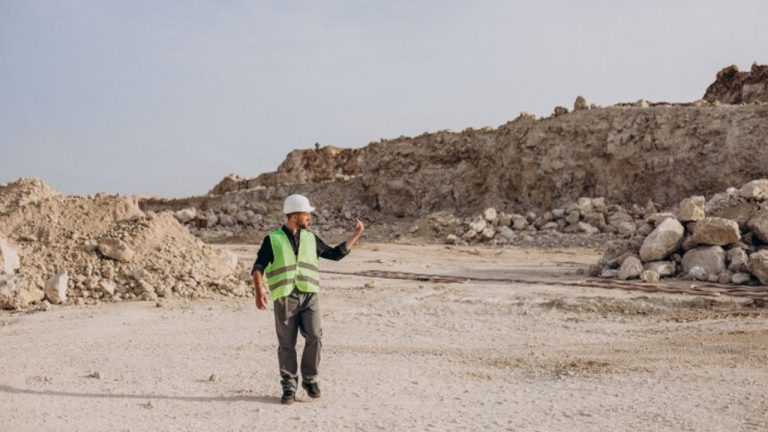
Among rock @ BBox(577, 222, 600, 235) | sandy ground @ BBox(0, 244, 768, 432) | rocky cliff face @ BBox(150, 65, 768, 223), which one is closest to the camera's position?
sandy ground @ BBox(0, 244, 768, 432)

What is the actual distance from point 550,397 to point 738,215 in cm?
891

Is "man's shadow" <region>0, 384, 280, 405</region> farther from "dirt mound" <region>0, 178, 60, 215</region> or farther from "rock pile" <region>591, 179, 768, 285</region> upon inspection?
"rock pile" <region>591, 179, 768, 285</region>

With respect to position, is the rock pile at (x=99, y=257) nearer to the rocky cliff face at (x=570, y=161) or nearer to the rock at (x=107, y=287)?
the rock at (x=107, y=287)

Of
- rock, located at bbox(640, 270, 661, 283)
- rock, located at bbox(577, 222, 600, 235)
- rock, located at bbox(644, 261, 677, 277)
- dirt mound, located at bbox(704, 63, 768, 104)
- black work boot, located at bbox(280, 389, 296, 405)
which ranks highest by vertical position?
dirt mound, located at bbox(704, 63, 768, 104)

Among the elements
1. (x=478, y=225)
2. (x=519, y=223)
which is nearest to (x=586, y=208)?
(x=519, y=223)

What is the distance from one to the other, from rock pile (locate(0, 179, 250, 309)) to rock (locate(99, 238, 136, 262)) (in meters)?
0.01

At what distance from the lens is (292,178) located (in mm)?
41688

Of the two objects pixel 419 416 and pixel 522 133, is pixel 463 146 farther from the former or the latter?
pixel 419 416

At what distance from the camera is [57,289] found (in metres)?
9.27

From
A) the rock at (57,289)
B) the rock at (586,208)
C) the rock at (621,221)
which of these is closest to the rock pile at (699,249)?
the rock at (621,221)

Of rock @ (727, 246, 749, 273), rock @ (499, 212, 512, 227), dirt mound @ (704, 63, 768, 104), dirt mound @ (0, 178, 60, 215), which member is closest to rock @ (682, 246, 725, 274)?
rock @ (727, 246, 749, 273)

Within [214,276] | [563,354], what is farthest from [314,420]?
[214,276]

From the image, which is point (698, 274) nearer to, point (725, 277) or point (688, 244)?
point (725, 277)

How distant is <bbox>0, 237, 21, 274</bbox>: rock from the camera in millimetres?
9594
